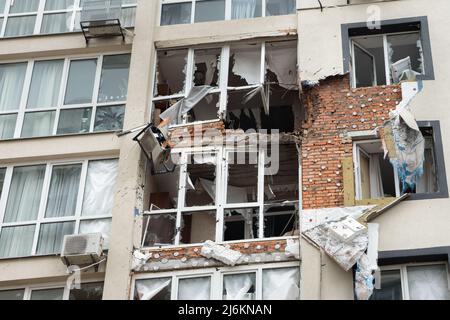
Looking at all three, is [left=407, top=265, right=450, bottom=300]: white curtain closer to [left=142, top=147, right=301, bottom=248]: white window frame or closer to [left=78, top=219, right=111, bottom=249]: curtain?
[left=142, top=147, right=301, bottom=248]: white window frame

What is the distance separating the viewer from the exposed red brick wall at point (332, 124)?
17531mm

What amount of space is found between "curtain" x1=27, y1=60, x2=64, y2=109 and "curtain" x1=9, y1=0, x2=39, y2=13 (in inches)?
65.9

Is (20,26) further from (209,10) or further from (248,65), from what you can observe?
(248,65)

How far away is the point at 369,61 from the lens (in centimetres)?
1944

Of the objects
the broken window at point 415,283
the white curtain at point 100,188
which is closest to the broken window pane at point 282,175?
the white curtain at point 100,188

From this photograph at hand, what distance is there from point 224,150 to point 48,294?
15.1ft

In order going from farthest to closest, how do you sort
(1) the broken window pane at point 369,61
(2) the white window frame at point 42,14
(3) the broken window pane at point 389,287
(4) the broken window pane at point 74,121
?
(2) the white window frame at point 42,14 < (4) the broken window pane at point 74,121 < (1) the broken window pane at point 369,61 < (3) the broken window pane at point 389,287

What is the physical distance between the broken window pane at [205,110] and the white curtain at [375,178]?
3.72 metres

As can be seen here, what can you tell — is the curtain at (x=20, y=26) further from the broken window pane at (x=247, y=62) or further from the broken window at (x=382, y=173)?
the broken window at (x=382, y=173)

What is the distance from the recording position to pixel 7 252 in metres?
18.3

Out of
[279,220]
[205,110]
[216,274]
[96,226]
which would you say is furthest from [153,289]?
[205,110]

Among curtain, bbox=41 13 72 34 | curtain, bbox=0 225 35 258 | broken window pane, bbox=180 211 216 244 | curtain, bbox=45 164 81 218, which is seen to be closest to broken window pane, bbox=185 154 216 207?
broken window pane, bbox=180 211 216 244
